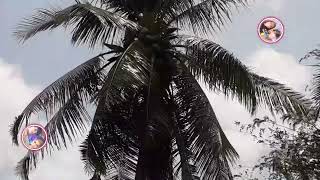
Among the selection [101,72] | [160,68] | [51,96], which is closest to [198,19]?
[160,68]

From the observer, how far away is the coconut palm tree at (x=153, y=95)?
13258 mm

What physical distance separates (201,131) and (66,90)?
3.10 metres

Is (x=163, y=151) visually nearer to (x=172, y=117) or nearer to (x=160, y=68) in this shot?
(x=172, y=117)

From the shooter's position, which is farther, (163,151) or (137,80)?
(163,151)

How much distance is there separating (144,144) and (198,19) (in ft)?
Result: 10.4

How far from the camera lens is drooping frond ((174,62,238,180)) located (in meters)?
12.7

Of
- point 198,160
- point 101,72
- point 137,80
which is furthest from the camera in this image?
point 101,72

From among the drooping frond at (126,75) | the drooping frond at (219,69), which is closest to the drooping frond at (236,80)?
the drooping frond at (219,69)

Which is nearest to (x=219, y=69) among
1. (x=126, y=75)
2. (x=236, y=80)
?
(x=236, y=80)

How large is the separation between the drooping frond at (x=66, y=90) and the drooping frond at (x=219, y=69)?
205cm

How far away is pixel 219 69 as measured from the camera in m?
14.0

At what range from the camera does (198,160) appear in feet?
44.0

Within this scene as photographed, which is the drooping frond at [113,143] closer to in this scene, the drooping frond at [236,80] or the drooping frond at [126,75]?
the drooping frond at [126,75]

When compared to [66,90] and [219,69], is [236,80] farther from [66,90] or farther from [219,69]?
[66,90]
